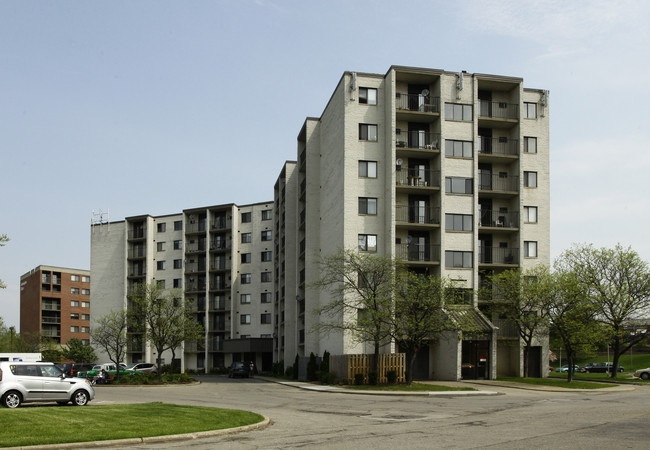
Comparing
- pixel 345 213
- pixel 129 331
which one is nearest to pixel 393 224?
pixel 345 213

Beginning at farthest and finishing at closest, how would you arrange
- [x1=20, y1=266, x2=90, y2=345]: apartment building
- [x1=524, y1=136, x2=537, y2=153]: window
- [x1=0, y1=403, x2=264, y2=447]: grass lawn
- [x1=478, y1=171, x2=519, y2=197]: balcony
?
[x1=20, y1=266, x2=90, y2=345]: apartment building < [x1=524, y1=136, x2=537, y2=153]: window < [x1=478, y1=171, x2=519, y2=197]: balcony < [x1=0, y1=403, x2=264, y2=447]: grass lawn

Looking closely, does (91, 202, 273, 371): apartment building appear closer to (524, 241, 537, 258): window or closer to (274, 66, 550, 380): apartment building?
(274, 66, 550, 380): apartment building

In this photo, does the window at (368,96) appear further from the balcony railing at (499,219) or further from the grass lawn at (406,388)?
the grass lawn at (406,388)

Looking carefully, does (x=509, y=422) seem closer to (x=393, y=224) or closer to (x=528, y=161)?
(x=393, y=224)

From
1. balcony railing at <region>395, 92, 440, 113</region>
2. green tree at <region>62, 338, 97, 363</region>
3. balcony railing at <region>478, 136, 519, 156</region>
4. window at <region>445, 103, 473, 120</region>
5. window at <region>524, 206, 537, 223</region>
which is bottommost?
green tree at <region>62, 338, 97, 363</region>

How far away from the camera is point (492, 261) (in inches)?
2128

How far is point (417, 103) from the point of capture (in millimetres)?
53875

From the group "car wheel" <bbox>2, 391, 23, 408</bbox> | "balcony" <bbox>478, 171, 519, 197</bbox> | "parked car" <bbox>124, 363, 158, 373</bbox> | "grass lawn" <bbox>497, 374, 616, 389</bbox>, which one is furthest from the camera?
"parked car" <bbox>124, 363, 158, 373</bbox>

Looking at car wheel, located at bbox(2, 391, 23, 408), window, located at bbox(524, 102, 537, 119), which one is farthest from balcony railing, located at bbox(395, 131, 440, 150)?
car wheel, located at bbox(2, 391, 23, 408)

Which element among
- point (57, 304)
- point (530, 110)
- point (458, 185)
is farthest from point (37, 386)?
point (57, 304)

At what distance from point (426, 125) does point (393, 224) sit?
31.7ft

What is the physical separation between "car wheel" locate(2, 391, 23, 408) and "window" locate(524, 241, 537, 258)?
41.1 metres

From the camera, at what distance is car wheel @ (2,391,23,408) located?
23438mm

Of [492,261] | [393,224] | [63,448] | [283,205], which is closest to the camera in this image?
[63,448]
